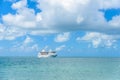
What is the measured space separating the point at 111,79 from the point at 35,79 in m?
12.9

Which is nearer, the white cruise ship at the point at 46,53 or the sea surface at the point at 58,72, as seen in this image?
the sea surface at the point at 58,72

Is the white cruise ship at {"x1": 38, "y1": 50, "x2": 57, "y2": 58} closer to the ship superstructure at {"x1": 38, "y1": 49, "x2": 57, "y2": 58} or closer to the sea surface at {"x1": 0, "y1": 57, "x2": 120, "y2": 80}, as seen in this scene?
the ship superstructure at {"x1": 38, "y1": 49, "x2": 57, "y2": 58}

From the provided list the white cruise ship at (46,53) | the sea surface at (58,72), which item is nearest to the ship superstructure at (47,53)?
the white cruise ship at (46,53)

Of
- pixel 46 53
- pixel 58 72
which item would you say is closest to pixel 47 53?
pixel 46 53

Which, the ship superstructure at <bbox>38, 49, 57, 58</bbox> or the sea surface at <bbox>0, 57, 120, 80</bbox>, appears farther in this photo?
the ship superstructure at <bbox>38, 49, 57, 58</bbox>

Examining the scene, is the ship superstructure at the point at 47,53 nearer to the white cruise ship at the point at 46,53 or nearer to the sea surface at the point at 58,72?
the white cruise ship at the point at 46,53

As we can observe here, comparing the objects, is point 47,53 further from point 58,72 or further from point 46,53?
point 58,72

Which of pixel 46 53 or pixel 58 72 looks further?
pixel 46 53

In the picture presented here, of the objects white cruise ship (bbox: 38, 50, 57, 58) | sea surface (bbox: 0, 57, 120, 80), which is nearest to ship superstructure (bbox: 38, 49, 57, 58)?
white cruise ship (bbox: 38, 50, 57, 58)

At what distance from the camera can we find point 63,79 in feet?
138

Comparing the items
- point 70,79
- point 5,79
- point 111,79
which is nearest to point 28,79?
point 5,79

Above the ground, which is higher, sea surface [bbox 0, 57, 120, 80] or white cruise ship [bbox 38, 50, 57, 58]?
white cruise ship [bbox 38, 50, 57, 58]

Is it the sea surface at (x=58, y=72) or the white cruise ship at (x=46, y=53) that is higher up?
the white cruise ship at (x=46, y=53)

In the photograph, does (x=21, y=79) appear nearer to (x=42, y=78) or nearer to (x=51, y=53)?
(x=42, y=78)
